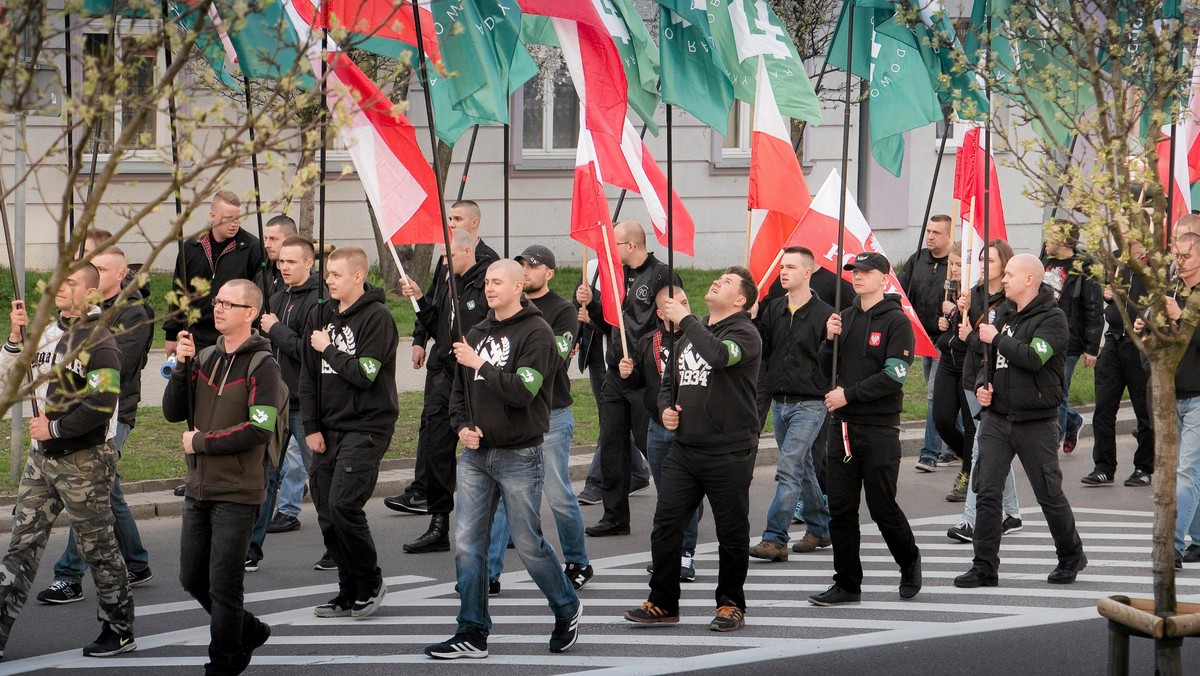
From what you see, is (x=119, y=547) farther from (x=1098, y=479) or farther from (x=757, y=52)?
(x=1098, y=479)

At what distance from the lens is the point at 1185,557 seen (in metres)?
9.30

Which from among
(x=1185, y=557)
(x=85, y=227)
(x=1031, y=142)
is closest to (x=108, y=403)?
(x=85, y=227)

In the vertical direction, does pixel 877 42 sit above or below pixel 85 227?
above

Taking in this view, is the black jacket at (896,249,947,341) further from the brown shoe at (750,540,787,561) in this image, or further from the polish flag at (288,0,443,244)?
the polish flag at (288,0,443,244)

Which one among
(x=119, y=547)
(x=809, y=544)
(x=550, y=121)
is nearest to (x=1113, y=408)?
(x=809, y=544)

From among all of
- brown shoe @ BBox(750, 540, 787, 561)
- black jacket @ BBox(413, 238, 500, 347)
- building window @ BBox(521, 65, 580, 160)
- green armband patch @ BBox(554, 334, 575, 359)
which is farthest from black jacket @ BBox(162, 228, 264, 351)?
building window @ BBox(521, 65, 580, 160)

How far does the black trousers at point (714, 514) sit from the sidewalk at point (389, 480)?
430 centimetres

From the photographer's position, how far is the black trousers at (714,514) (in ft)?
24.4

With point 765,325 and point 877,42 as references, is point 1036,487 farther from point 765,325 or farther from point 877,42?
point 877,42

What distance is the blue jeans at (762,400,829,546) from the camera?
9305 mm

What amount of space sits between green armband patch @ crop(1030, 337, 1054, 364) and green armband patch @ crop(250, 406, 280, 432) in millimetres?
4371

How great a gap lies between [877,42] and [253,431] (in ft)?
20.8

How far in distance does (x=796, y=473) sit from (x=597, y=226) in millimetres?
2054

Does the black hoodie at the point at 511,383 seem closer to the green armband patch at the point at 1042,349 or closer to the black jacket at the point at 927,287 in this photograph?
the green armband patch at the point at 1042,349
